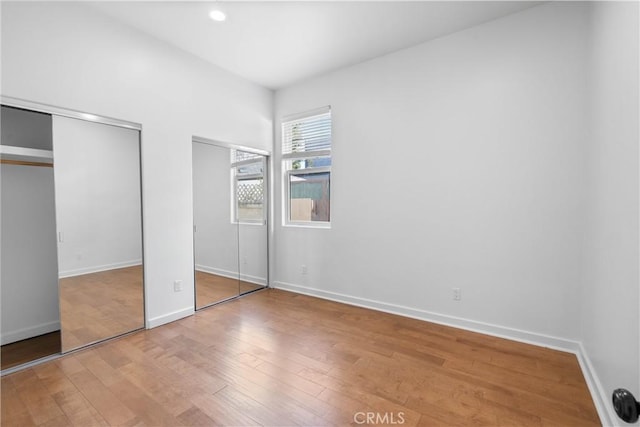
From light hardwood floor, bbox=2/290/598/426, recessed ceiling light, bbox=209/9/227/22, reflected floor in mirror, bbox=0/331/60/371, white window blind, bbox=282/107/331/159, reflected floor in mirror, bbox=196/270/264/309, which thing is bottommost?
light hardwood floor, bbox=2/290/598/426

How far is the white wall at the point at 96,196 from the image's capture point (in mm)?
2391

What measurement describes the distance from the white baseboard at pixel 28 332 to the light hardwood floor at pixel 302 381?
0.66 metres

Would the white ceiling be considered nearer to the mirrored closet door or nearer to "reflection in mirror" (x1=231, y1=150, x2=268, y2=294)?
the mirrored closet door

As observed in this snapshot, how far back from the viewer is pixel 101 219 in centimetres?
260

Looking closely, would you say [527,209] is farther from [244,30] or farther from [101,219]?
[101,219]

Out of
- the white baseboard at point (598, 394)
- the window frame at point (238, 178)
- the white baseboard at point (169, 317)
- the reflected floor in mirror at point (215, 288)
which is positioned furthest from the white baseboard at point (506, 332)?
the white baseboard at point (169, 317)

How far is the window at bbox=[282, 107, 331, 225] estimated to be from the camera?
3.88m

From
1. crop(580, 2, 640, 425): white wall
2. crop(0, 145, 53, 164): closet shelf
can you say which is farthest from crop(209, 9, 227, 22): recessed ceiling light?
crop(580, 2, 640, 425): white wall

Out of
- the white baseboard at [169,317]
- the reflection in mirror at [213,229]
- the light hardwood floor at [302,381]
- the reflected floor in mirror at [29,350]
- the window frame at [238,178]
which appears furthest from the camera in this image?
the window frame at [238,178]

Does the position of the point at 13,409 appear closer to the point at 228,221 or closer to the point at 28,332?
the point at 28,332

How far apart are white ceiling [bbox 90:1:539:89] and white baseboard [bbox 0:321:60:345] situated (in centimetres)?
305

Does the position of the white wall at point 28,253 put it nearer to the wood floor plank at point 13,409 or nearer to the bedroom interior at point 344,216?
the bedroom interior at point 344,216

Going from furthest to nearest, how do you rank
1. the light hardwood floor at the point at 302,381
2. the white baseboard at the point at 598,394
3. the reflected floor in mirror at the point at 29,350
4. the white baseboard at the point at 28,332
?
the white baseboard at the point at 28,332
the reflected floor in mirror at the point at 29,350
the light hardwood floor at the point at 302,381
the white baseboard at the point at 598,394

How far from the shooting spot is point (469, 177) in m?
2.81
